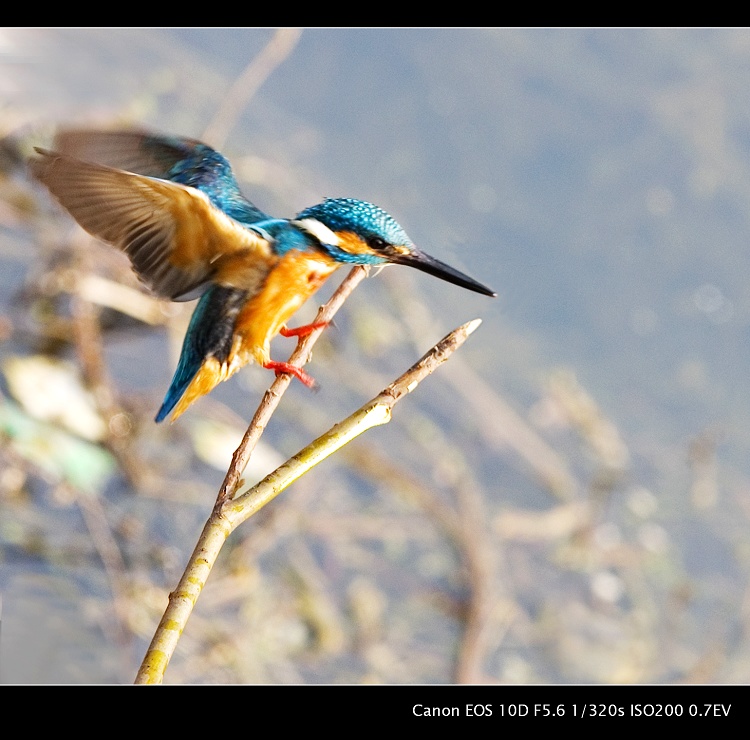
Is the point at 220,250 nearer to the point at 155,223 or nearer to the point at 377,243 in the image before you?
the point at 155,223

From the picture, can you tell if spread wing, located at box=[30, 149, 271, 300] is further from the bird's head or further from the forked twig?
the forked twig

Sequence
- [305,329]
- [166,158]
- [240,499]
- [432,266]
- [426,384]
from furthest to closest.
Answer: [426,384], [166,158], [305,329], [432,266], [240,499]

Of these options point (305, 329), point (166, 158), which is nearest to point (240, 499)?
point (305, 329)

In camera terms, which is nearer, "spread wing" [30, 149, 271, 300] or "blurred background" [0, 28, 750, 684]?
"spread wing" [30, 149, 271, 300]

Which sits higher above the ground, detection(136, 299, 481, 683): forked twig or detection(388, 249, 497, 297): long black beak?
detection(388, 249, 497, 297): long black beak

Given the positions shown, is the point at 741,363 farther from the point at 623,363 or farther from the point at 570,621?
the point at 570,621

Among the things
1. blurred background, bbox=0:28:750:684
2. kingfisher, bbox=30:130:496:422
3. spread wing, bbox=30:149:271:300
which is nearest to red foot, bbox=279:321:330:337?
kingfisher, bbox=30:130:496:422

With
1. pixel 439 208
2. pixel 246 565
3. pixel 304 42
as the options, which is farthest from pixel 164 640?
pixel 304 42
